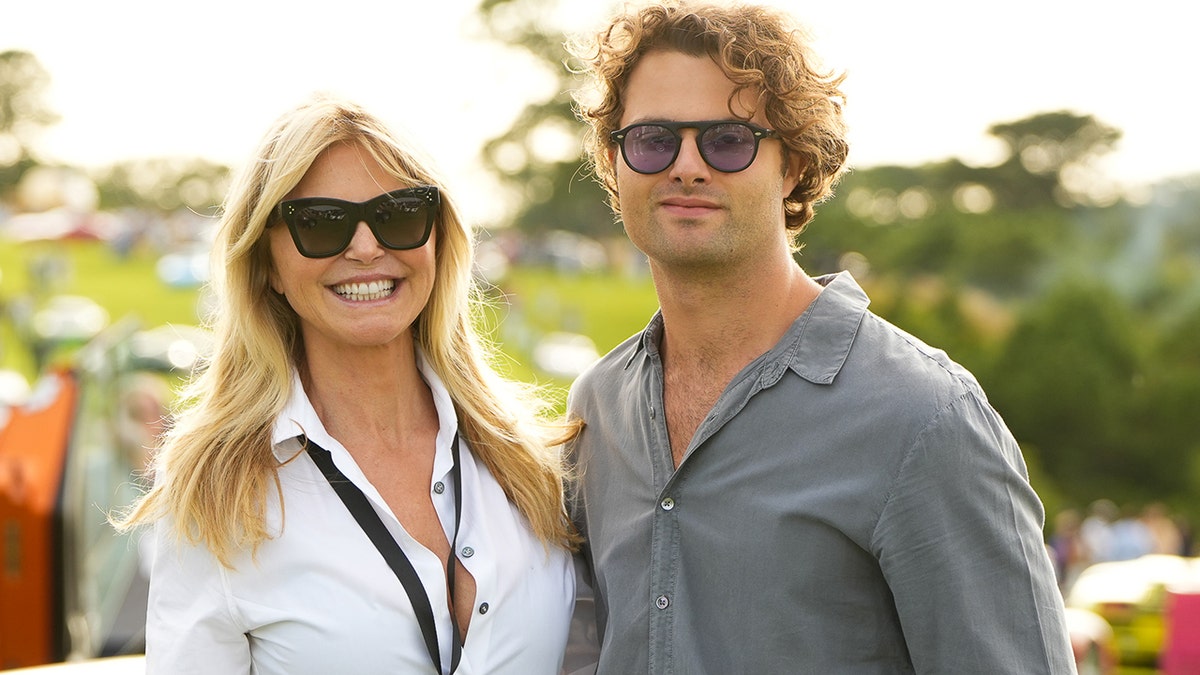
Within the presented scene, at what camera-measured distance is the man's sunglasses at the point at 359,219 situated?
276 centimetres

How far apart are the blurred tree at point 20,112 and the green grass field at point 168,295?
7255 mm

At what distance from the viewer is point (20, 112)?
1099 inches

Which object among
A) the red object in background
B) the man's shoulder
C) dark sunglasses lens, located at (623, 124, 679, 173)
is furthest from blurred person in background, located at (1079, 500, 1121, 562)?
dark sunglasses lens, located at (623, 124, 679, 173)

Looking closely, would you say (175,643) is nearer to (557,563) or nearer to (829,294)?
(557,563)

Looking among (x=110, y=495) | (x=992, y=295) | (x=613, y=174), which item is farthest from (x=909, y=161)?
(x=613, y=174)

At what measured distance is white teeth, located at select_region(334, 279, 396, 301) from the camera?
2842mm

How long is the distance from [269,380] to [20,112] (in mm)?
28576

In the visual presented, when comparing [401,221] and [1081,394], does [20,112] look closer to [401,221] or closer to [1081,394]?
[1081,394]

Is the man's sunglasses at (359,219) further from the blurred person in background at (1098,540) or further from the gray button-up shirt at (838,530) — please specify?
the blurred person in background at (1098,540)

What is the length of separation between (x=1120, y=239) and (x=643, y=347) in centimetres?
3765

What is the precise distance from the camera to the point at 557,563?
3076 millimetres

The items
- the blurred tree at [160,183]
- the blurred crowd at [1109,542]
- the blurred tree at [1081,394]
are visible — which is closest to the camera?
the blurred crowd at [1109,542]

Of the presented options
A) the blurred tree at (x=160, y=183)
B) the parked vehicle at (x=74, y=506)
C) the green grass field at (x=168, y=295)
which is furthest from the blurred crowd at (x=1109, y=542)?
the blurred tree at (x=160, y=183)

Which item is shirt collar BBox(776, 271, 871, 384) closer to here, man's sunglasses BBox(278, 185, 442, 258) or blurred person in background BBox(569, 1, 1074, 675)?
blurred person in background BBox(569, 1, 1074, 675)
